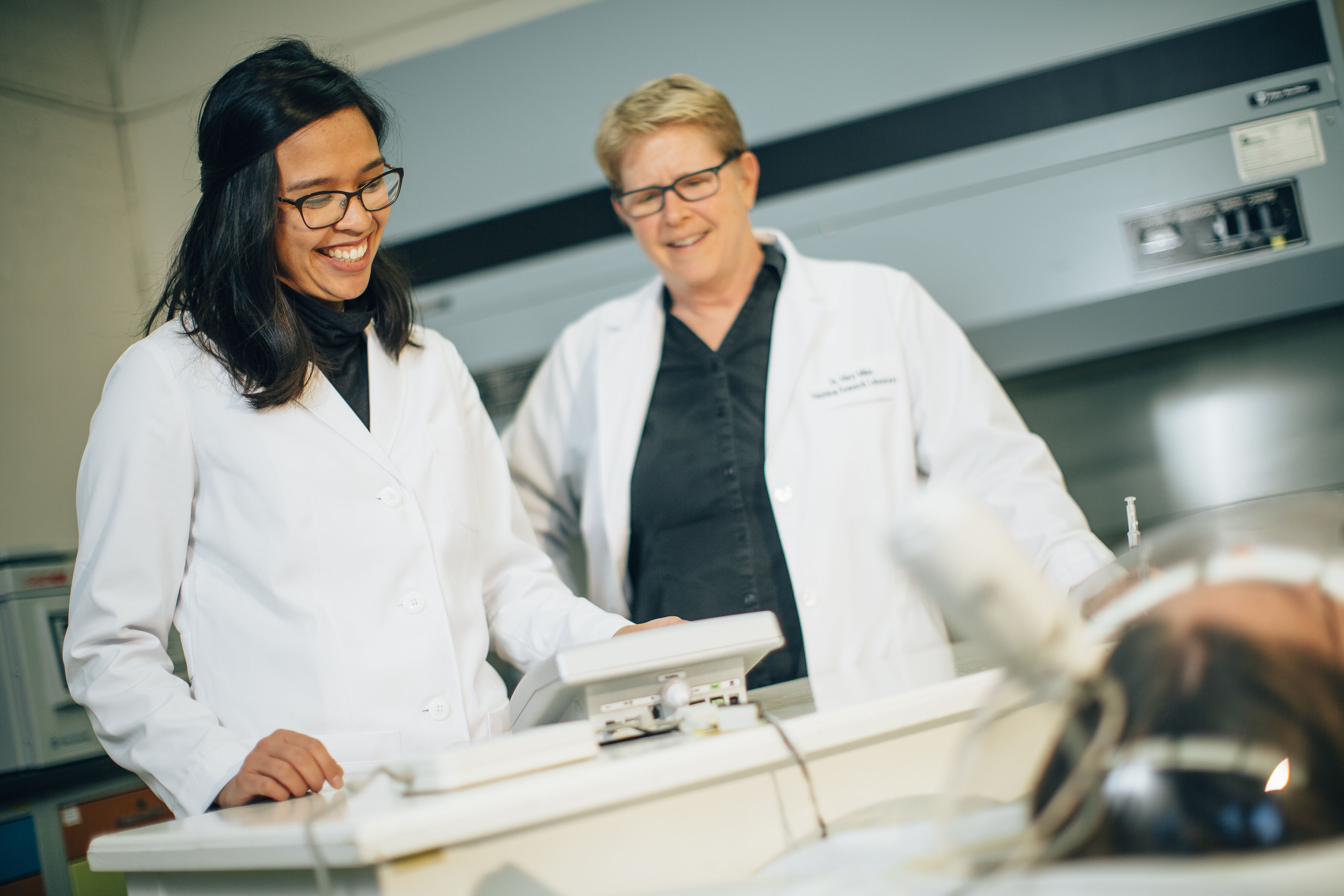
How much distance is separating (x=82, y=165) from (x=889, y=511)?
2253mm

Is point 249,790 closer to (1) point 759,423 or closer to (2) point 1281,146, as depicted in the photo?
(1) point 759,423

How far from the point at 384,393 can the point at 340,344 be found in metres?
0.09

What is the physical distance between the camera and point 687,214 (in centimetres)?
145

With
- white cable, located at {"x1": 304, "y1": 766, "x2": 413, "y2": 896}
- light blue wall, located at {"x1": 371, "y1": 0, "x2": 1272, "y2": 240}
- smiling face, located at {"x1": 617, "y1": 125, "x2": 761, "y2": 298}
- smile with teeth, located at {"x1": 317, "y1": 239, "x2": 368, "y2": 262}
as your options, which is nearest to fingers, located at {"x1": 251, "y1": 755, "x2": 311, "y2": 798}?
white cable, located at {"x1": 304, "y1": 766, "x2": 413, "y2": 896}

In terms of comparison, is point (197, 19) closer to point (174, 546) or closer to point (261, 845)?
point (174, 546)

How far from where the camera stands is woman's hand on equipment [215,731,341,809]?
0.81 m

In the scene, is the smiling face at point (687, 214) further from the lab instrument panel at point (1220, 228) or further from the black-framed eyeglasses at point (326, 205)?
the lab instrument panel at point (1220, 228)

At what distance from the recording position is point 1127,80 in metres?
1.64

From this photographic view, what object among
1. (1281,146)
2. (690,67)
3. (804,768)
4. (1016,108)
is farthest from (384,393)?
(1281,146)

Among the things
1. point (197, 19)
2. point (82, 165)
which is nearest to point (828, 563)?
point (197, 19)

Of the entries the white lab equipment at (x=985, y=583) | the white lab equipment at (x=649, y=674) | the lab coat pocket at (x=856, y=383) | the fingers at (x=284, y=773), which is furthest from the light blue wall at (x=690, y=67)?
the white lab equipment at (x=985, y=583)

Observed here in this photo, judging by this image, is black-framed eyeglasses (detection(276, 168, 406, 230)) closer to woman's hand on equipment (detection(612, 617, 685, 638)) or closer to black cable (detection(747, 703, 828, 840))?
woman's hand on equipment (detection(612, 617, 685, 638))

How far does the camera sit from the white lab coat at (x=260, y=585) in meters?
0.92

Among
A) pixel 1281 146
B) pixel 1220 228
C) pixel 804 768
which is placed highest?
Result: pixel 1281 146
